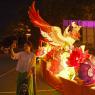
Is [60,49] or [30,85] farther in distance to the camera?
[60,49]

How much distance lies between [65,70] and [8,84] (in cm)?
297

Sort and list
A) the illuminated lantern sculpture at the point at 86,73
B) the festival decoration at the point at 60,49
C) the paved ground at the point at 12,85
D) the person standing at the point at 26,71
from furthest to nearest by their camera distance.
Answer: the paved ground at the point at 12,85 → the festival decoration at the point at 60,49 → the illuminated lantern sculpture at the point at 86,73 → the person standing at the point at 26,71

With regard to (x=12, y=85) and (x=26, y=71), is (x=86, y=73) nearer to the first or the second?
(x=26, y=71)

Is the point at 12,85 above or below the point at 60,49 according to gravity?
below

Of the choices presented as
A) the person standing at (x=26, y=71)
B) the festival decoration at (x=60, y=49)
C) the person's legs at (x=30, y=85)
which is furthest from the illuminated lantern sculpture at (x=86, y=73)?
the person standing at (x=26, y=71)

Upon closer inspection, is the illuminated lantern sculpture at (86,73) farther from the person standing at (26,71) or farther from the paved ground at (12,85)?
the person standing at (26,71)

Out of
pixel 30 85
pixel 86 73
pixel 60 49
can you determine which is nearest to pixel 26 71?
pixel 30 85

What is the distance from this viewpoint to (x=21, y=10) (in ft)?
226

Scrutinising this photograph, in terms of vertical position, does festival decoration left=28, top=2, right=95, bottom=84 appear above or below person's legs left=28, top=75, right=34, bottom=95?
above

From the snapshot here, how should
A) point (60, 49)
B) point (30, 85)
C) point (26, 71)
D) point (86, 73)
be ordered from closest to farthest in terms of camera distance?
point (26, 71) → point (30, 85) → point (86, 73) → point (60, 49)

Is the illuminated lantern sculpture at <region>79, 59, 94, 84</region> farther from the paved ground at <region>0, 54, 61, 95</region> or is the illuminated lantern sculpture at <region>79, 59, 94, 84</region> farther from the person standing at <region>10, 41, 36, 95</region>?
the person standing at <region>10, 41, 36, 95</region>

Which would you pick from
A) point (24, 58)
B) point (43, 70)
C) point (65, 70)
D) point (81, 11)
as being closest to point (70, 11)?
point (81, 11)

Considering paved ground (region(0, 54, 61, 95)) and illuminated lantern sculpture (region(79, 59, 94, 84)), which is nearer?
illuminated lantern sculpture (region(79, 59, 94, 84))

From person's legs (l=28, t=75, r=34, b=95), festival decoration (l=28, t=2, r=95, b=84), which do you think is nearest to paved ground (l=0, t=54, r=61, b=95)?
festival decoration (l=28, t=2, r=95, b=84)
